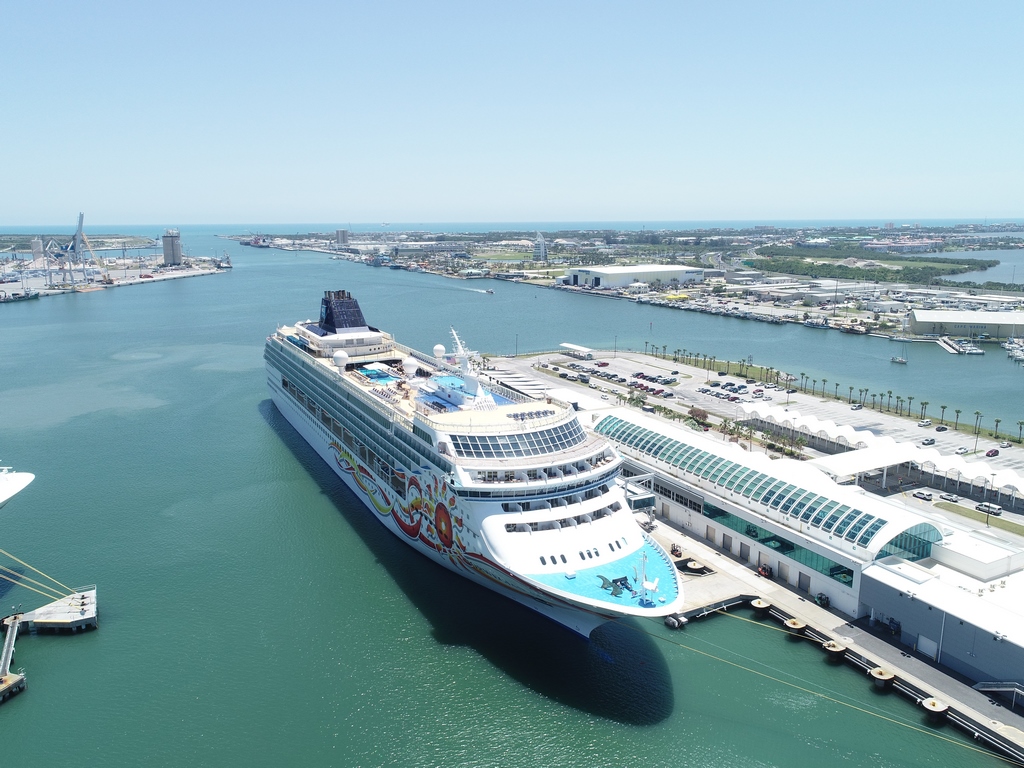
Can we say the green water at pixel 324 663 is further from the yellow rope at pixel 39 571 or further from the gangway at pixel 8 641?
the gangway at pixel 8 641

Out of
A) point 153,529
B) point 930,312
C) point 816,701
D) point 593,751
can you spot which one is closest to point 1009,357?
point 930,312

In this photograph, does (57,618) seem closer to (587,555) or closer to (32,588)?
(32,588)

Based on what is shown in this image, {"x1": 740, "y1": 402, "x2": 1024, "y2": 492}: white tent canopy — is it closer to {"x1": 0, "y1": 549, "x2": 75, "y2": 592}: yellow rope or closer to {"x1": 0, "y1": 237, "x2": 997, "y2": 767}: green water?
{"x1": 0, "y1": 237, "x2": 997, "y2": 767}: green water

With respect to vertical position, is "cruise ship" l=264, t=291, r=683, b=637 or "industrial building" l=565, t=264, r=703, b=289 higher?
"industrial building" l=565, t=264, r=703, b=289

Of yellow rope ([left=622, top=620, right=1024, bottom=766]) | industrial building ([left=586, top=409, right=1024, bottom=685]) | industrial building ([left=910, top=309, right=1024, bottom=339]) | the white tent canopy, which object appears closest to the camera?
yellow rope ([left=622, top=620, right=1024, bottom=766])

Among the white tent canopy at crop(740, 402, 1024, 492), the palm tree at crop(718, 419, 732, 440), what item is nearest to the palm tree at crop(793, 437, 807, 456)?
the white tent canopy at crop(740, 402, 1024, 492)

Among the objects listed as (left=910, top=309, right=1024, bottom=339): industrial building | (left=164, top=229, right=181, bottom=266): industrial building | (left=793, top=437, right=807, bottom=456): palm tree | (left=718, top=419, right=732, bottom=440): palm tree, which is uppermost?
(left=164, top=229, right=181, bottom=266): industrial building

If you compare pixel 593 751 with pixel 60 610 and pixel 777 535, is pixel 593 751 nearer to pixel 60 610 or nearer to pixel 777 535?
pixel 777 535
